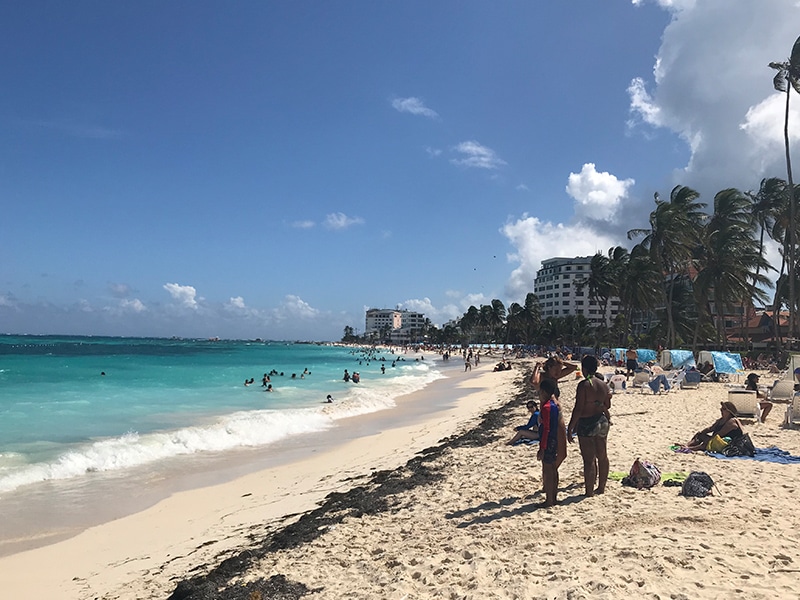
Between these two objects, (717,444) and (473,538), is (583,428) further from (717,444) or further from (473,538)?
(717,444)

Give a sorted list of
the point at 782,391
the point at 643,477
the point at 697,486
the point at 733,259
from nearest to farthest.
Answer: the point at 697,486, the point at 643,477, the point at 782,391, the point at 733,259

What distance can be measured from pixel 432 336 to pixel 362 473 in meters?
149

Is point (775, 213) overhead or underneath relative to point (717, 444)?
overhead

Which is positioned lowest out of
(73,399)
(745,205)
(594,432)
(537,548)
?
(73,399)

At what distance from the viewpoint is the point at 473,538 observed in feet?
16.2

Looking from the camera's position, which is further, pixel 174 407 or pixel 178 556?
pixel 174 407

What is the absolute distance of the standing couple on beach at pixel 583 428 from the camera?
5434 mm

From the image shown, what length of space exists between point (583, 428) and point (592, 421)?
131mm

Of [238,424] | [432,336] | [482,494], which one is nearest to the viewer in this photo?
[482,494]

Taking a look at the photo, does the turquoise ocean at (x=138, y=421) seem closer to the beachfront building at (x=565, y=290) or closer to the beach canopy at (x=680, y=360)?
the beach canopy at (x=680, y=360)

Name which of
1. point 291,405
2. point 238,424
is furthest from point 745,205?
point 238,424

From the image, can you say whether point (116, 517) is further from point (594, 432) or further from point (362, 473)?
point (594, 432)

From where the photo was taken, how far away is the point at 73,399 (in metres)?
23.2

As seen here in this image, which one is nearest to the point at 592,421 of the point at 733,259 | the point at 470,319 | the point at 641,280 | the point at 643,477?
the point at 643,477
